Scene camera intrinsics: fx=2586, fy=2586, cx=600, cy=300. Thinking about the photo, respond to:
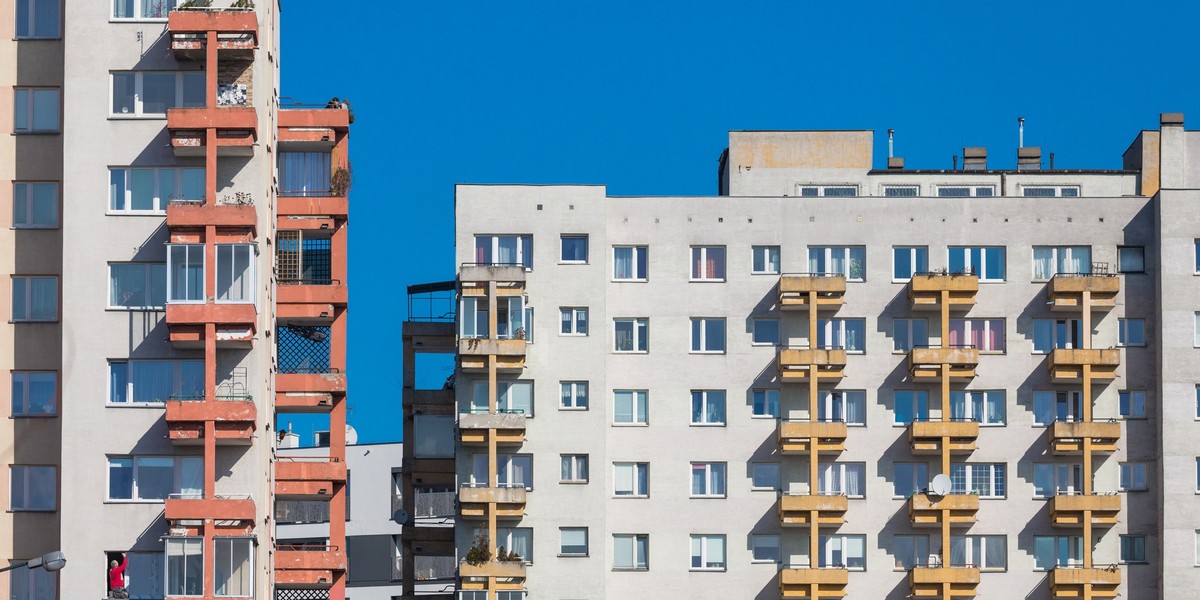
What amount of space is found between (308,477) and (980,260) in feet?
113

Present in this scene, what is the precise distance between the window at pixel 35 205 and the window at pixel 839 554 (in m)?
38.7

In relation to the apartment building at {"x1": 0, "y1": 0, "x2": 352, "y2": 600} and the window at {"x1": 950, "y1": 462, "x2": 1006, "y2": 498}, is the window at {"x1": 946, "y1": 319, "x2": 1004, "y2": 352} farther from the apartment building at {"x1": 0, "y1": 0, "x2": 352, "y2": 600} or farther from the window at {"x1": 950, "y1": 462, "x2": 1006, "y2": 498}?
the apartment building at {"x1": 0, "y1": 0, "x2": 352, "y2": 600}

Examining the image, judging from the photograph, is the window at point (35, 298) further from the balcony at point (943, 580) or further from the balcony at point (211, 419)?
the balcony at point (943, 580)

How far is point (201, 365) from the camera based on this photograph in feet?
362

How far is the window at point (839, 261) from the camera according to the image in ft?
410

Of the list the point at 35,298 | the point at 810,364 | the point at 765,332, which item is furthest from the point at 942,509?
the point at 35,298

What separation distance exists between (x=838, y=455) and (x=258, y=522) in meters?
29.1

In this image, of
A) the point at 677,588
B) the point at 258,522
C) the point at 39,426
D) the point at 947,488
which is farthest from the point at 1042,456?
the point at 39,426

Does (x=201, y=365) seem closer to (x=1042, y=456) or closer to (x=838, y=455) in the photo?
(x=838, y=455)

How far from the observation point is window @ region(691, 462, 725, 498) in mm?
123188

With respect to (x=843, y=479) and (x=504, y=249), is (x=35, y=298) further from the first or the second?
(x=843, y=479)

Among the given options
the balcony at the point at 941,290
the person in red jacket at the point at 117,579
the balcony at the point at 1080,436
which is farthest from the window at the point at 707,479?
the person in red jacket at the point at 117,579

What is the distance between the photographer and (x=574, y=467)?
122500 millimetres

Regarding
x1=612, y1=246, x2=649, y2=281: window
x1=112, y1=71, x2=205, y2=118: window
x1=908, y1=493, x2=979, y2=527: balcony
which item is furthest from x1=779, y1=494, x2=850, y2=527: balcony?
x1=112, y1=71, x2=205, y2=118: window
